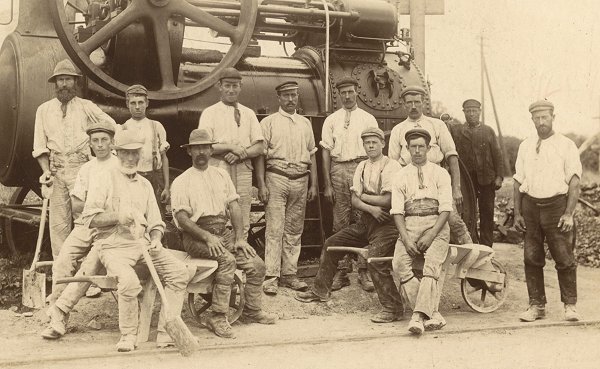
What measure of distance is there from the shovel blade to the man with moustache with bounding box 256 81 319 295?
1963 mm

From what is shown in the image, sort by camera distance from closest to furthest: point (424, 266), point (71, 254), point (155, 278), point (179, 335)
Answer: point (179, 335) → point (155, 278) → point (71, 254) → point (424, 266)

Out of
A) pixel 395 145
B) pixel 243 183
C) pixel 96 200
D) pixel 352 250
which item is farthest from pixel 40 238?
pixel 395 145

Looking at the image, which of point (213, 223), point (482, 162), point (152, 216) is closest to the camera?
point (152, 216)

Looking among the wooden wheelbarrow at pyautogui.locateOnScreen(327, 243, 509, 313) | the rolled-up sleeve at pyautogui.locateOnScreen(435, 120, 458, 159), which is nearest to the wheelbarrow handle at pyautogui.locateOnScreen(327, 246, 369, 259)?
the wooden wheelbarrow at pyautogui.locateOnScreen(327, 243, 509, 313)

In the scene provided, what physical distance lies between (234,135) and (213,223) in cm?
115

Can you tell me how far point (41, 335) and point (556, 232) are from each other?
415 centimetres

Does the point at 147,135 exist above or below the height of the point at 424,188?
above

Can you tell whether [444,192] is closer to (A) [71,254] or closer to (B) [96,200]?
(B) [96,200]

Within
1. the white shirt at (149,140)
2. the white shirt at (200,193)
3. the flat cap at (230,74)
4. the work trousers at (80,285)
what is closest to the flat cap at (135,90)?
the white shirt at (149,140)

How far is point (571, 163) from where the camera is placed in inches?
252

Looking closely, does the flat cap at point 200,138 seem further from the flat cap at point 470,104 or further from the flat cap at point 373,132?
the flat cap at point 470,104

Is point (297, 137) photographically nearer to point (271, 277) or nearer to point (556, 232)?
point (271, 277)

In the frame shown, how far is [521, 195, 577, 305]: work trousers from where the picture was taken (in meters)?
6.45

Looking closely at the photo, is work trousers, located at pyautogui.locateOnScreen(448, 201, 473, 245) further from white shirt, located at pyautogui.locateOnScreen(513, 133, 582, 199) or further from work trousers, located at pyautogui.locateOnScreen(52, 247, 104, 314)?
work trousers, located at pyautogui.locateOnScreen(52, 247, 104, 314)
